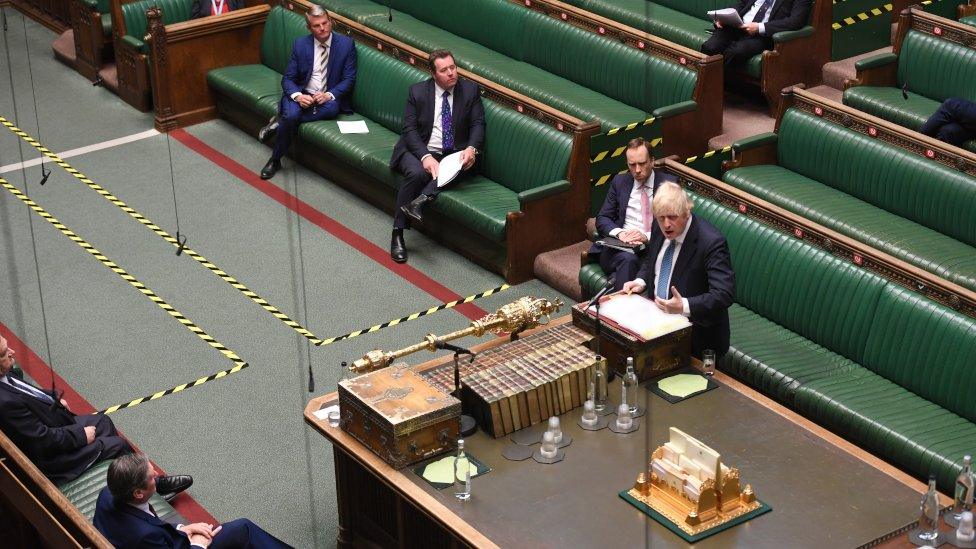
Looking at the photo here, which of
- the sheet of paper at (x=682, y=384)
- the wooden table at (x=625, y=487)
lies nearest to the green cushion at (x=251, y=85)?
the wooden table at (x=625, y=487)

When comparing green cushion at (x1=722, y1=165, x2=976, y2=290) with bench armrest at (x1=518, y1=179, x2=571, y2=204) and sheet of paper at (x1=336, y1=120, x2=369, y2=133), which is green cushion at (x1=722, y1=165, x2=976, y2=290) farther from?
sheet of paper at (x1=336, y1=120, x2=369, y2=133)

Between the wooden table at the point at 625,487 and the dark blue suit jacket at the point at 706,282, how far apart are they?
367mm

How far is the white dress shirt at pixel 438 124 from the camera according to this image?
9961 mm

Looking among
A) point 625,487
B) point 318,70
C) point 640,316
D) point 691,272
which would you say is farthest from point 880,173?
point 318,70

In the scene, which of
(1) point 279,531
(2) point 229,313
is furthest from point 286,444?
(2) point 229,313

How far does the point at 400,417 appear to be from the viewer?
636cm

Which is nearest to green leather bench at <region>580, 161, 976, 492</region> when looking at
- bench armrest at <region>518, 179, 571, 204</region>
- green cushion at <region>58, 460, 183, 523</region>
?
bench armrest at <region>518, 179, 571, 204</region>

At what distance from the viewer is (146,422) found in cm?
817

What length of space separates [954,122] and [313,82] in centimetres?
458

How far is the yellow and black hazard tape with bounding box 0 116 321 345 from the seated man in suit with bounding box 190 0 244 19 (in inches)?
68.0

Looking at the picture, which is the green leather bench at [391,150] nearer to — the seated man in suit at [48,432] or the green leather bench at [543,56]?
the green leather bench at [543,56]

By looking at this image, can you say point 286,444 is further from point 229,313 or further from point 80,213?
point 80,213

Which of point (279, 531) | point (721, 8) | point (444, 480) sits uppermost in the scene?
point (721, 8)

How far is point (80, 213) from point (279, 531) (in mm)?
4212
